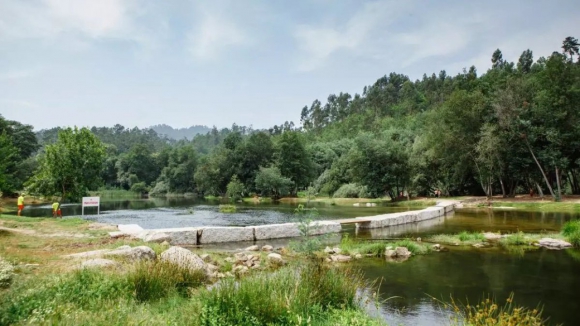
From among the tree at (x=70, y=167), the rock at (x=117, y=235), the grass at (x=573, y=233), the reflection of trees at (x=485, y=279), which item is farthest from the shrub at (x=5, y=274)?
the tree at (x=70, y=167)

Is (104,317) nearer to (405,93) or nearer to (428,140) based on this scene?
(428,140)

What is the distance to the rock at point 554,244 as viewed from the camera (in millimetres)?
13320

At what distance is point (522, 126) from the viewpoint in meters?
37.5

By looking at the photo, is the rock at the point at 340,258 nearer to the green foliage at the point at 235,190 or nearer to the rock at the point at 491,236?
the rock at the point at 491,236

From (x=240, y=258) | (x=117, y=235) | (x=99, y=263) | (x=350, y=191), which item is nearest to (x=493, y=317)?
(x=240, y=258)

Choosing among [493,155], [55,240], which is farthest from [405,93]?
[55,240]

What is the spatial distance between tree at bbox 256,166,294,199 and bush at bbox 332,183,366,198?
9.76 m

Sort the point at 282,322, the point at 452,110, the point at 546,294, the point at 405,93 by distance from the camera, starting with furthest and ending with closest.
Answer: the point at 405,93 < the point at 452,110 < the point at 546,294 < the point at 282,322

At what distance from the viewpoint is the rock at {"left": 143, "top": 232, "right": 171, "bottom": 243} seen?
41.8 feet

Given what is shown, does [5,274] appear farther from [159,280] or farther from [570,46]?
[570,46]

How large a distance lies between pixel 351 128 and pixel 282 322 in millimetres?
92617

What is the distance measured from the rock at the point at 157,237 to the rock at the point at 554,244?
13.9 m

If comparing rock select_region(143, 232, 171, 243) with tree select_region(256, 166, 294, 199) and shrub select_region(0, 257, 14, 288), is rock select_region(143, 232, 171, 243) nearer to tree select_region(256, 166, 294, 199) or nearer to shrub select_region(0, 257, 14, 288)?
shrub select_region(0, 257, 14, 288)

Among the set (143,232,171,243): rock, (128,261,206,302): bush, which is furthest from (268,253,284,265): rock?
(143,232,171,243): rock
